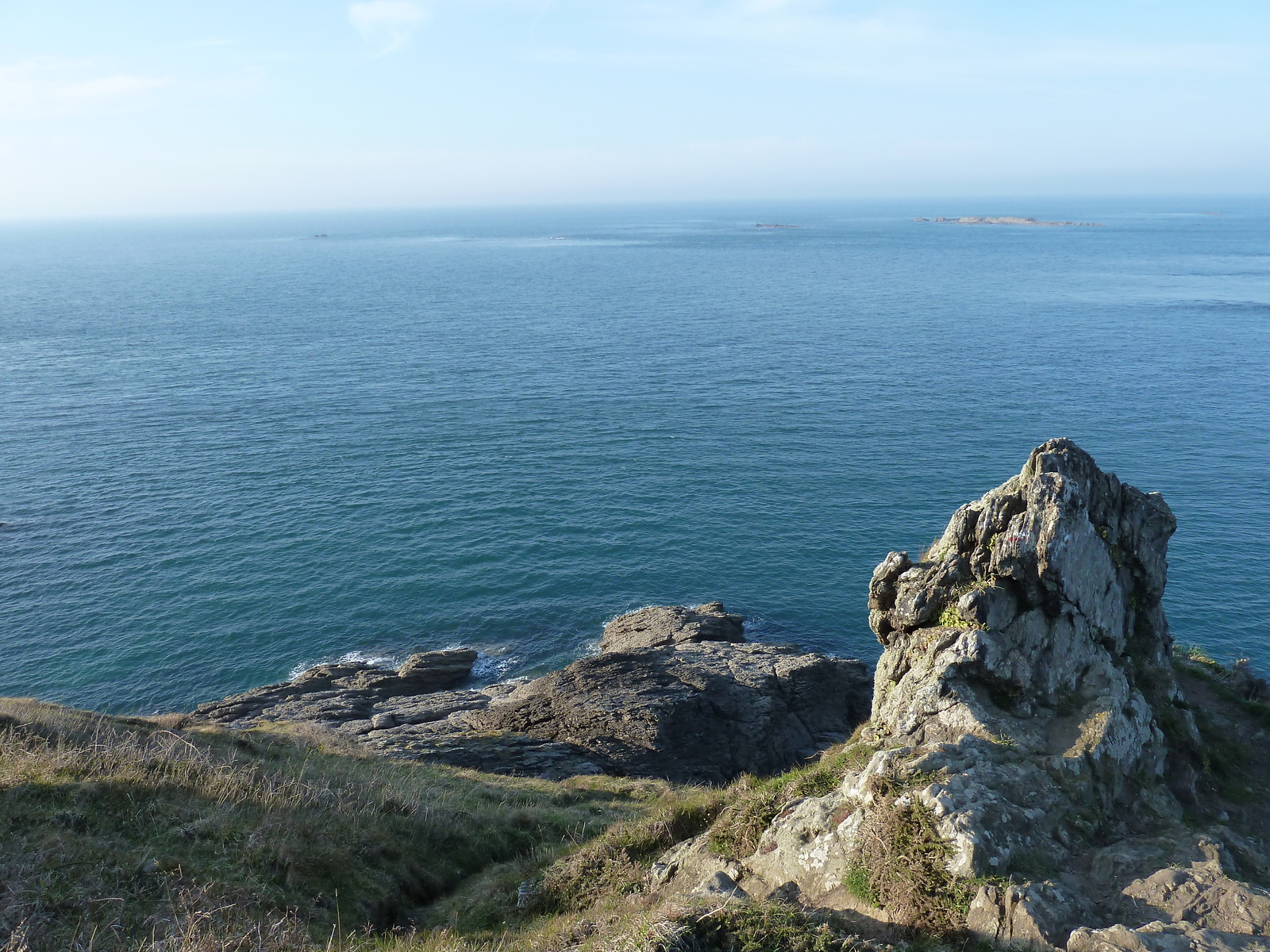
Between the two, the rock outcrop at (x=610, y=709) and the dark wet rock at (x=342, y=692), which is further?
the dark wet rock at (x=342, y=692)

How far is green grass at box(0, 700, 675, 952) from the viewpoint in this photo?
53.0 ft

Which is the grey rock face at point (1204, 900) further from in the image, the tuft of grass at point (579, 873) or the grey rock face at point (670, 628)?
the grey rock face at point (670, 628)

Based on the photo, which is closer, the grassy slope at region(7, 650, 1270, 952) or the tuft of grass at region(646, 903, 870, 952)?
the tuft of grass at region(646, 903, 870, 952)

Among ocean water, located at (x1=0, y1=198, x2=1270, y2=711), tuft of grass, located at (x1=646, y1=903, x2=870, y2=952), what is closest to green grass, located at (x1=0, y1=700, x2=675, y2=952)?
tuft of grass, located at (x1=646, y1=903, x2=870, y2=952)

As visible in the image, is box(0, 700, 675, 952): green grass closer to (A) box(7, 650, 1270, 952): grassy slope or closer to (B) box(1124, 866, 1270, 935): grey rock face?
(A) box(7, 650, 1270, 952): grassy slope

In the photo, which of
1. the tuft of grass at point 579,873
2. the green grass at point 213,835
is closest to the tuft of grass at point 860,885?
the tuft of grass at point 579,873

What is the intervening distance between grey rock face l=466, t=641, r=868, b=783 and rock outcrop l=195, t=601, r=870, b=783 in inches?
2.7

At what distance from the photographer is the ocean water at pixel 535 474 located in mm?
55969

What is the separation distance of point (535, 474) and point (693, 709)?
40047 millimetres

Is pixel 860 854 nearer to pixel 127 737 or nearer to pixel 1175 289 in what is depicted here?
pixel 127 737

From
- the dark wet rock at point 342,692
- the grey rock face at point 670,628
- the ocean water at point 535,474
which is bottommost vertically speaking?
the dark wet rock at point 342,692

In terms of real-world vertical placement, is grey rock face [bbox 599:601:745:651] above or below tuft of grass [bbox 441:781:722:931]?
below

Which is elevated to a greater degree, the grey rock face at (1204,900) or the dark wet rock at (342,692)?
the grey rock face at (1204,900)

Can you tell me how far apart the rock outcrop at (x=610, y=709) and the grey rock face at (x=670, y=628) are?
0.23 meters
